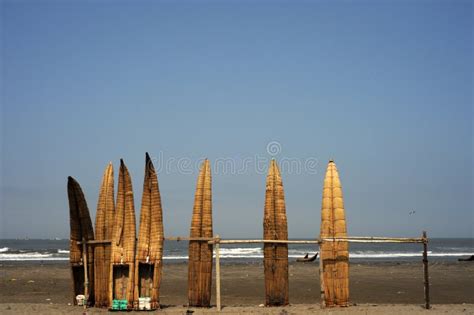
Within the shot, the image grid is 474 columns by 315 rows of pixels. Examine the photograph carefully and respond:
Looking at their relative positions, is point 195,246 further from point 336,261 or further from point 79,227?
point 336,261

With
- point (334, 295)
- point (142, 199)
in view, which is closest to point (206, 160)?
point (142, 199)

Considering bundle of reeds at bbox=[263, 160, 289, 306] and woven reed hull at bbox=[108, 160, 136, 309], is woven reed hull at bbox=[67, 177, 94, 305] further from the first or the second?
bundle of reeds at bbox=[263, 160, 289, 306]

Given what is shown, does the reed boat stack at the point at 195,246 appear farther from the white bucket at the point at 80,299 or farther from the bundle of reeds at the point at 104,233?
the white bucket at the point at 80,299

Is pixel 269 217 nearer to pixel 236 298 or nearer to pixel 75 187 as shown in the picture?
pixel 75 187

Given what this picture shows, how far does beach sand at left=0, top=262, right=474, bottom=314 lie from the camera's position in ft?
42.2

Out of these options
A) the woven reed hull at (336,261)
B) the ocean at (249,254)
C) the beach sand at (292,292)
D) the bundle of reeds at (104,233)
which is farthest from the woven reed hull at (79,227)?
the ocean at (249,254)

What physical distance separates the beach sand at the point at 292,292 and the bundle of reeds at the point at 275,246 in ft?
1.38

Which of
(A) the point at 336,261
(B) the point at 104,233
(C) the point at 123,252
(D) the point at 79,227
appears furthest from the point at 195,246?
(A) the point at 336,261

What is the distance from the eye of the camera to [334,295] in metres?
12.8

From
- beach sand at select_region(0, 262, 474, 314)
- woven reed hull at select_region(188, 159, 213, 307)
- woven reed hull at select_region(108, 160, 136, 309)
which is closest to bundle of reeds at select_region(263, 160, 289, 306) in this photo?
Result: beach sand at select_region(0, 262, 474, 314)

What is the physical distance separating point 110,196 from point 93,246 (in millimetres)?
1190

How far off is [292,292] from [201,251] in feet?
25.8

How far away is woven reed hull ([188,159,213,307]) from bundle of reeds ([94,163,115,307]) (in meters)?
1.85

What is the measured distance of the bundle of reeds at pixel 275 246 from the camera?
12.7 metres
